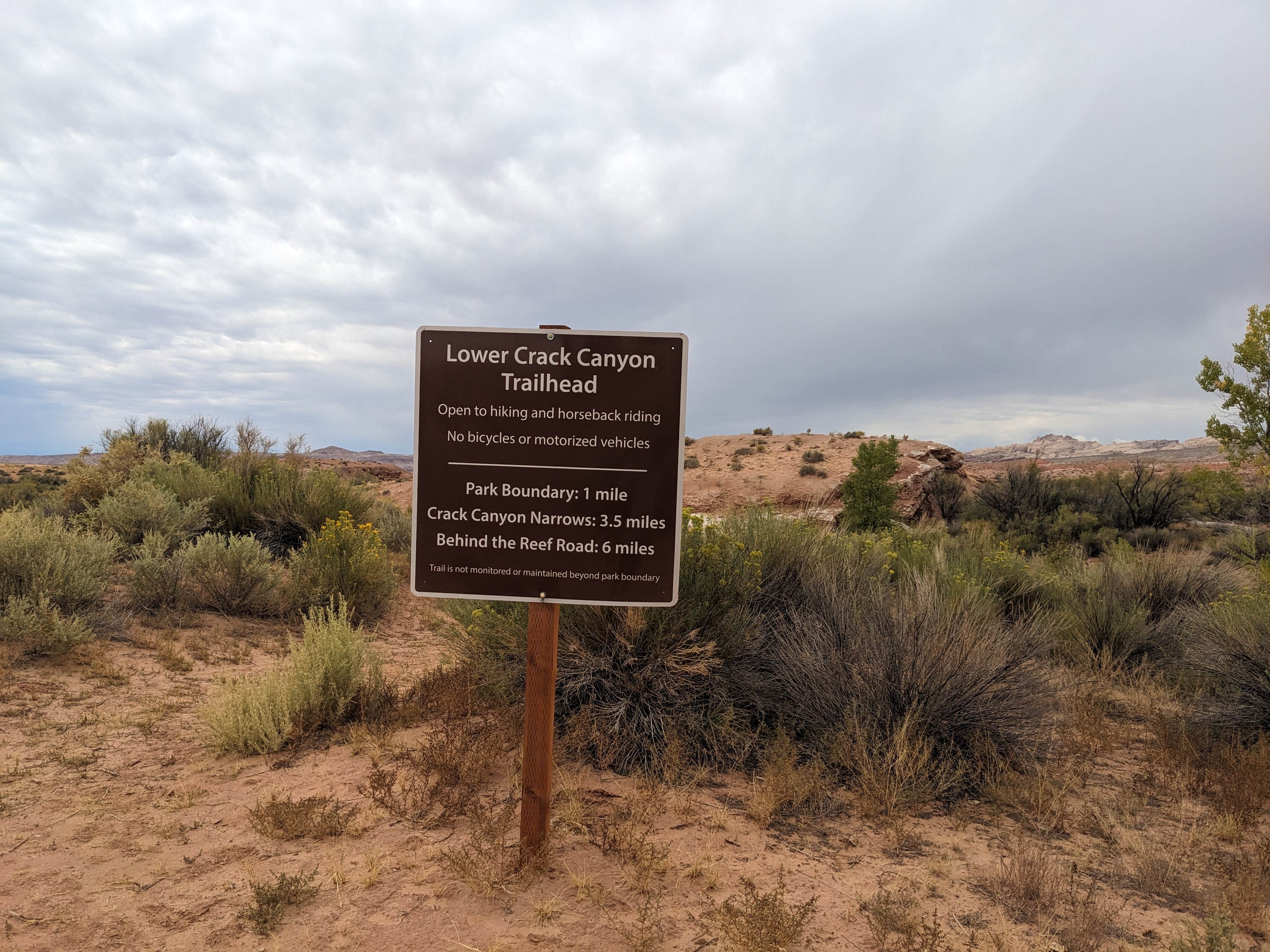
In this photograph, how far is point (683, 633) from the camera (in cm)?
457

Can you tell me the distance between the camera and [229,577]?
797 centimetres

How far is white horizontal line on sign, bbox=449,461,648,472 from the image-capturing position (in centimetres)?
303

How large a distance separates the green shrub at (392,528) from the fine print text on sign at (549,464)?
368 inches

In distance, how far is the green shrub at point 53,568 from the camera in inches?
248

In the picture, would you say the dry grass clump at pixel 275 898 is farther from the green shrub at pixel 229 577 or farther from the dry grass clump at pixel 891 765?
the green shrub at pixel 229 577

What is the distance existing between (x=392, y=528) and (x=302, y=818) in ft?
31.1

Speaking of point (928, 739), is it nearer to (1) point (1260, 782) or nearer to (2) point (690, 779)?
(2) point (690, 779)


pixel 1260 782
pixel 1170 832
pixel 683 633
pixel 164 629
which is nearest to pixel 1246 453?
pixel 1260 782

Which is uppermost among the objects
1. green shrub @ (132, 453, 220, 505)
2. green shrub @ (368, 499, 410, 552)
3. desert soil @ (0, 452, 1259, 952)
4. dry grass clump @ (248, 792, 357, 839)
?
green shrub @ (132, 453, 220, 505)

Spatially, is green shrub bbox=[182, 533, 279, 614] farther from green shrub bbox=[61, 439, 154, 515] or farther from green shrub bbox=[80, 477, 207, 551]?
green shrub bbox=[61, 439, 154, 515]

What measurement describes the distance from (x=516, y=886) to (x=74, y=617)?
219 inches

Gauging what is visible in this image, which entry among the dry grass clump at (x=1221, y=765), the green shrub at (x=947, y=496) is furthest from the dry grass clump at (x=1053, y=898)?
the green shrub at (x=947, y=496)

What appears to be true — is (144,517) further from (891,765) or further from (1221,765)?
(1221,765)

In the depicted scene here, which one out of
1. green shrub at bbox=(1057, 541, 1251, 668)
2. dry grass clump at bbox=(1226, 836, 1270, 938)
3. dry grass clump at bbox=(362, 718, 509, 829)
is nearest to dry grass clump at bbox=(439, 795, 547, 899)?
dry grass clump at bbox=(362, 718, 509, 829)
